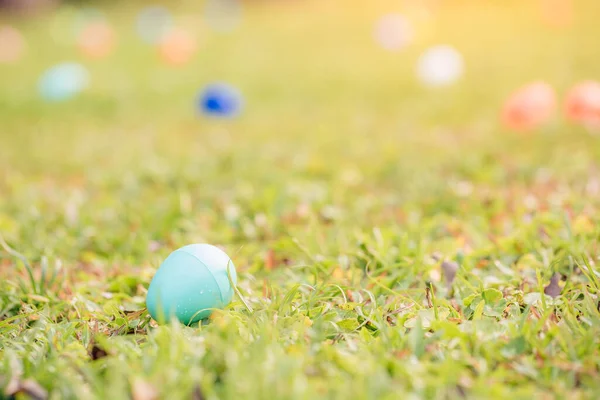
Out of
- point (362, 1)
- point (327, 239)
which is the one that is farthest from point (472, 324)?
point (362, 1)

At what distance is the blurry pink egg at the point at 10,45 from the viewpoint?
26.6 ft

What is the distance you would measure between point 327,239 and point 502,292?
26.5 inches

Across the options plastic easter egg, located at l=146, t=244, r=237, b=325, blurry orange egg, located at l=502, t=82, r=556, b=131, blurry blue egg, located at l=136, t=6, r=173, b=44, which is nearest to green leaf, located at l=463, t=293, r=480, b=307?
plastic easter egg, located at l=146, t=244, r=237, b=325

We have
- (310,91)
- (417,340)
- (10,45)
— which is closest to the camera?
(417,340)

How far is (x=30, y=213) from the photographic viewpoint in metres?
2.67

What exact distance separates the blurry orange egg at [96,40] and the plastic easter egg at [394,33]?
3.31m

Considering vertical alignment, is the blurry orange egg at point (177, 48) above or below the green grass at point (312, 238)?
below

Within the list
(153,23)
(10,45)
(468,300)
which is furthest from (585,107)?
(153,23)

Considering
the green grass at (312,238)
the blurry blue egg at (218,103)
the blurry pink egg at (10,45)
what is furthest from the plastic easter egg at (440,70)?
the blurry pink egg at (10,45)

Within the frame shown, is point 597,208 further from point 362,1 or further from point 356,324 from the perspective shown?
point 362,1

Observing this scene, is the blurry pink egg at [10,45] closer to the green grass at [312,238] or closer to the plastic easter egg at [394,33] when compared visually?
the green grass at [312,238]

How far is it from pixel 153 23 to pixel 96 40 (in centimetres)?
189

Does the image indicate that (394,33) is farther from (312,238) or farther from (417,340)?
(417,340)

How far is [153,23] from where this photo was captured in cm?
1045
